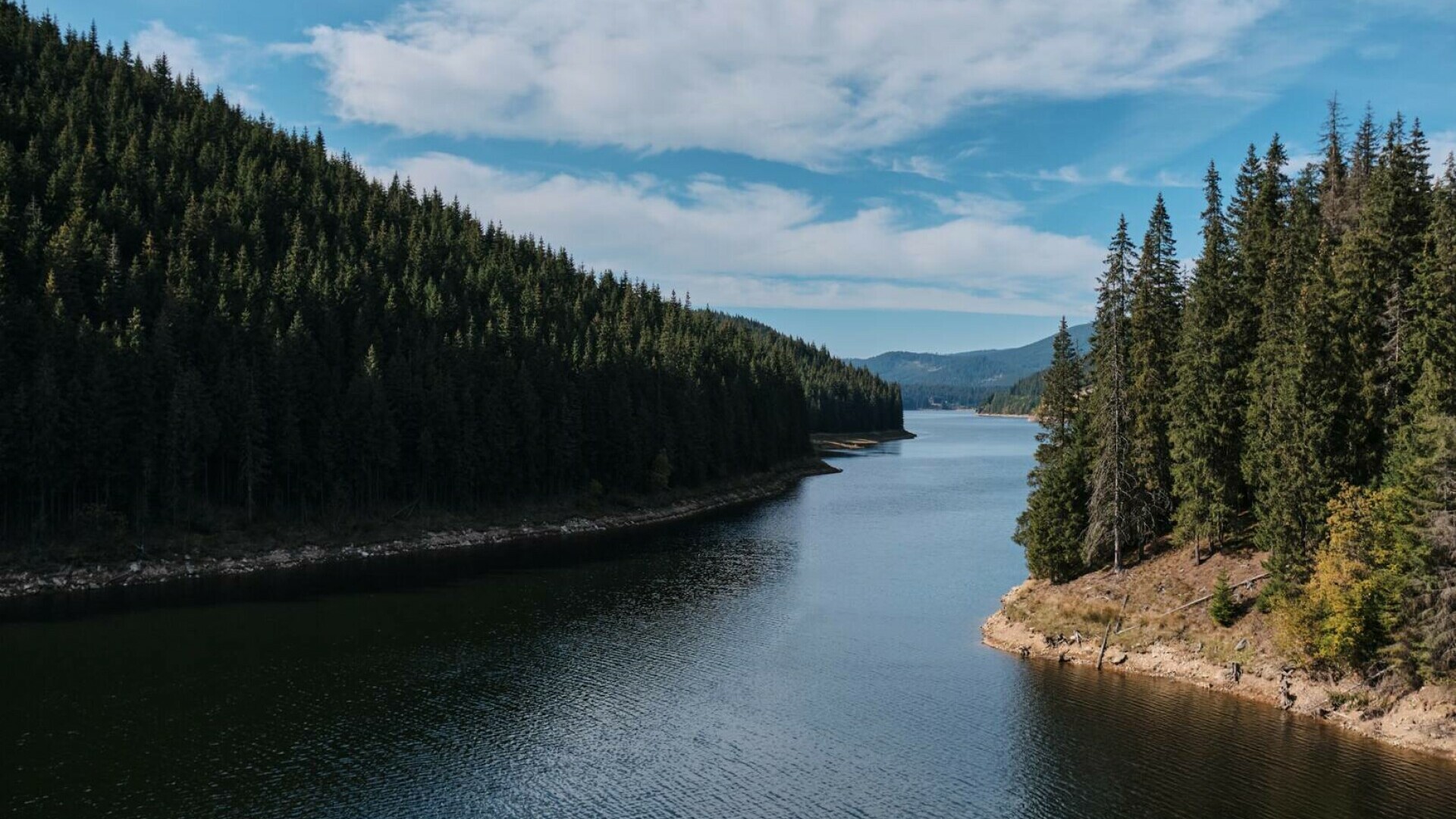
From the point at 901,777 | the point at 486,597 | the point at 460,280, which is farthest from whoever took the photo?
the point at 460,280

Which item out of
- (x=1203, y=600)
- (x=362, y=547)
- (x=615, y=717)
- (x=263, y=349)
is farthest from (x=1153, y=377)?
(x=263, y=349)

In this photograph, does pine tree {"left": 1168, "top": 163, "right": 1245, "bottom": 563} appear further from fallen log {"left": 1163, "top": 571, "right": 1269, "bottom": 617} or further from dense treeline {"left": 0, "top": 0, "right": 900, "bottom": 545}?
dense treeline {"left": 0, "top": 0, "right": 900, "bottom": 545}

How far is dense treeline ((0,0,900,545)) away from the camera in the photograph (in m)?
80.2

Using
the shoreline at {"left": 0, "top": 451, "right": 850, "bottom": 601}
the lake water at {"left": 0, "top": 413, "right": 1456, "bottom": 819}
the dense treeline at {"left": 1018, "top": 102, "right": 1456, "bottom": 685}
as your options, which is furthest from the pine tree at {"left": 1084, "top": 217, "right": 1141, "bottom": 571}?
the shoreline at {"left": 0, "top": 451, "right": 850, "bottom": 601}

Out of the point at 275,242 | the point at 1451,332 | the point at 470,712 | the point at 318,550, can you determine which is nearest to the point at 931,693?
the point at 470,712

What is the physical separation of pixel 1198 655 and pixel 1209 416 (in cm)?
1576

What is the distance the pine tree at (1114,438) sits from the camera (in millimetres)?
59719

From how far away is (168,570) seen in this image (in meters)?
76.4

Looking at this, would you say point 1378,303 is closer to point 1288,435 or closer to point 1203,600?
point 1288,435

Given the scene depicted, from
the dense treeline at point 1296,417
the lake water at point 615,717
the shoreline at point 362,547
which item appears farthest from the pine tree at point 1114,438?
the shoreline at point 362,547

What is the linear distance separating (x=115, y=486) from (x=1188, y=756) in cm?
8773

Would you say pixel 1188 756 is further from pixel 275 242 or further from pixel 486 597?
pixel 275 242

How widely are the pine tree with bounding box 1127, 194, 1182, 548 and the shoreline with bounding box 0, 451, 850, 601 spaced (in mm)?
Answer: 64737

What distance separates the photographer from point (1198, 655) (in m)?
49.7
